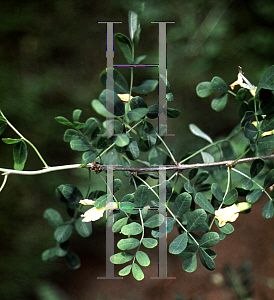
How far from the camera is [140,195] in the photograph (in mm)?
190

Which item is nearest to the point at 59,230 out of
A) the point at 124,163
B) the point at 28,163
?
the point at 124,163

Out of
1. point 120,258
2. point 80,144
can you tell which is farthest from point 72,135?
point 120,258

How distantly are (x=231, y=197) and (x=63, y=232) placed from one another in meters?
0.19

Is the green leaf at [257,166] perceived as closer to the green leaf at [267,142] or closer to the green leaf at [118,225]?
the green leaf at [267,142]

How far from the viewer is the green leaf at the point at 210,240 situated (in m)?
0.19

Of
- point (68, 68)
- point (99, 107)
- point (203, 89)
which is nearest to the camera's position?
point (99, 107)

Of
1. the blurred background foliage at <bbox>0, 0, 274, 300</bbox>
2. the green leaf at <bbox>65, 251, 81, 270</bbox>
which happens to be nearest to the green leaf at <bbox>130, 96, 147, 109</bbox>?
the green leaf at <bbox>65, 251, 81, 270</bbox>

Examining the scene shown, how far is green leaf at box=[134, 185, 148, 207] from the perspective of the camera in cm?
19

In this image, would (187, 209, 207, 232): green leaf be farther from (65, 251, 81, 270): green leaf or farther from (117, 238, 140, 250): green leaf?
(65, 251, 81, 270): green leaf

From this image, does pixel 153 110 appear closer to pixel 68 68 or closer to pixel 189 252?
pixel 189 252

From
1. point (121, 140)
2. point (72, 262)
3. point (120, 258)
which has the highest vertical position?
point (121, 140)

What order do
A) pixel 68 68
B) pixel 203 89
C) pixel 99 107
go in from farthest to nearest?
1. pixel 68 68
2. pixel 203 89
3. pixel 99 107

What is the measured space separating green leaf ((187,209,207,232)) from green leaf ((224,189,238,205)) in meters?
0.03

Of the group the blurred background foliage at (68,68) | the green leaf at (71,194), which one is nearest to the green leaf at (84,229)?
the green leaf at (71,194)
